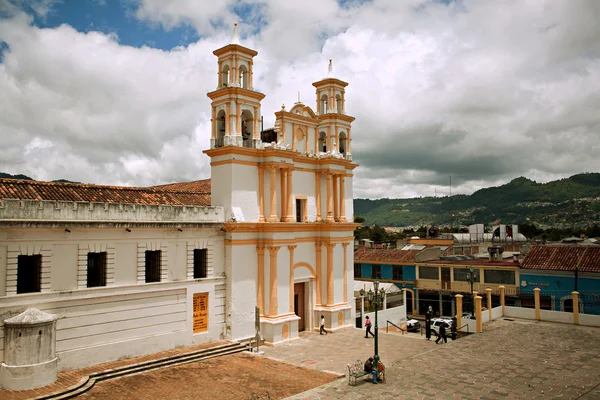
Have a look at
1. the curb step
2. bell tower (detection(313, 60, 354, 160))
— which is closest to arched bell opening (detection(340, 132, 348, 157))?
bell tower (detection(313, 60, 354, 160))

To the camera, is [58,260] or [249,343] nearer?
[58,260]

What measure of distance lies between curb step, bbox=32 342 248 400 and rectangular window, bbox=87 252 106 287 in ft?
10.3

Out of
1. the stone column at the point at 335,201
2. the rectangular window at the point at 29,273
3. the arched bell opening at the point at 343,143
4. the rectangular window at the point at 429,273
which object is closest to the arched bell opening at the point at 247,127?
the stone column at the point at 335,201

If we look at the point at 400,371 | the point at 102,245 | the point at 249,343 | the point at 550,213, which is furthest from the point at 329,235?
the point at 550,213

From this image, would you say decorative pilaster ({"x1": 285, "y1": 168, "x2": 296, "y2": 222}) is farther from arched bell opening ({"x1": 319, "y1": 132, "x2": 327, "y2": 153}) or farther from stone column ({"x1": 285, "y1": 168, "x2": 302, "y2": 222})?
arched bell opening ({"x1": 319, "y1": 132, "x2": 327, "y2": 153})

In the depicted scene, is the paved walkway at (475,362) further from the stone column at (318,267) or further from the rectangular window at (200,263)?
the rectangular window at (200,263)

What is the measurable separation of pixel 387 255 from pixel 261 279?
24129mm

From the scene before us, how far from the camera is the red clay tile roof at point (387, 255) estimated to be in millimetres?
41625

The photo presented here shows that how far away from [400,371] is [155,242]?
Answer: 34.4 feet

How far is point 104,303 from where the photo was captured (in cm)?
1669

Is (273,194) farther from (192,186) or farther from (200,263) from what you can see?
(192,186)

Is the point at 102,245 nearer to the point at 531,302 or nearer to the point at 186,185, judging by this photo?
the point at 186,185

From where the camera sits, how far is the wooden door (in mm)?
23781

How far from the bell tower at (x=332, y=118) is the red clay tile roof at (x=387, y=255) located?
1832cm
